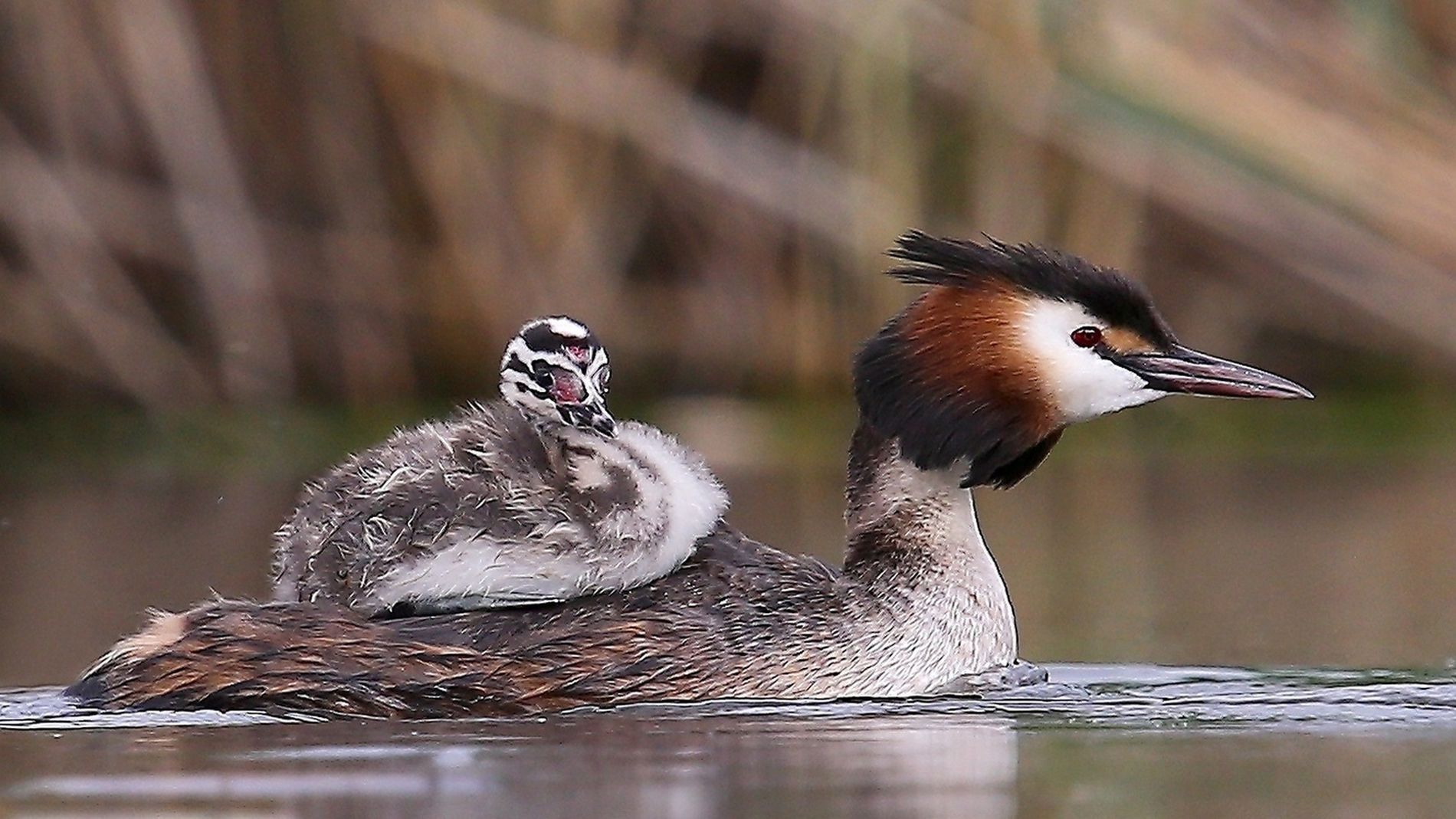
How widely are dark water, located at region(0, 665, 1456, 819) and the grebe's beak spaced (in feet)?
1.97

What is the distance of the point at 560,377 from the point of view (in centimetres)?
620

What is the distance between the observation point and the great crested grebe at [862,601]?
5949 mm

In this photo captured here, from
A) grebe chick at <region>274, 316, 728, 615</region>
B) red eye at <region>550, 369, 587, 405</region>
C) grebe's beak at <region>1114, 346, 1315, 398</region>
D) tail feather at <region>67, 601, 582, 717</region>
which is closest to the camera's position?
tail feather at <region>67, 601, 582, 717</region>

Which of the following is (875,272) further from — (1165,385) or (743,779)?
(743,779)

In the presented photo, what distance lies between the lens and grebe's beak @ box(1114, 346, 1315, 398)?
639cm

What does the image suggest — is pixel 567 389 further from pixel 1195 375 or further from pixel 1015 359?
pixel 1195 375

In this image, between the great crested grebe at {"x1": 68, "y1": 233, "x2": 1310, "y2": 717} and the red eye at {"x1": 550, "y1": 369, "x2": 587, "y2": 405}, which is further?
the red eye at {"x1": 550, "y1": 369, "x2": 587, "y2": 405}

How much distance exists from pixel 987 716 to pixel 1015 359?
3.09 ft

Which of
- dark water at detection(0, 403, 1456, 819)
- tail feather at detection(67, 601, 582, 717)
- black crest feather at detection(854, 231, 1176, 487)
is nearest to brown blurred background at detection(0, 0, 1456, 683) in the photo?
dark water at detection(0, 403, 1456, 819)

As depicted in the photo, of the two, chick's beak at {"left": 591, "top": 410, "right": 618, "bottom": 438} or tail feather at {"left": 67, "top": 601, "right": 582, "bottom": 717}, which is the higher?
chick's beak at {"left": 591, "top": 410, "right": 618, "bottom": 438}

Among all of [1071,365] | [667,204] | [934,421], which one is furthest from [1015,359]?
[667,204]

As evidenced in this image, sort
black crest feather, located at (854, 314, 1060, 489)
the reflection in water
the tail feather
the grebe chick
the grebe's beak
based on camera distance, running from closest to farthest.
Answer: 1. the reflection in water
2. the tail feather
3. the grebe chick
4. the grebe's beak
5. black crest feather, located at (854, 314, 1060, 489)

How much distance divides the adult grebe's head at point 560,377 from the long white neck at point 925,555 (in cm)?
70

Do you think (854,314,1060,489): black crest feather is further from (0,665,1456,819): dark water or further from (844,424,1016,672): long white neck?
(0,665,1456,819): dark water
